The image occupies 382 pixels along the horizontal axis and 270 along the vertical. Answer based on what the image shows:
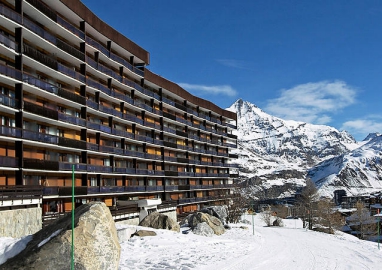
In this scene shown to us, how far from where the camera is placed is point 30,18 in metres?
35.9

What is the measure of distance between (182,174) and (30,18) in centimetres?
4025

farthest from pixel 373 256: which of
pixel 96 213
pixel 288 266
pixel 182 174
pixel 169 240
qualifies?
pixel 182 174

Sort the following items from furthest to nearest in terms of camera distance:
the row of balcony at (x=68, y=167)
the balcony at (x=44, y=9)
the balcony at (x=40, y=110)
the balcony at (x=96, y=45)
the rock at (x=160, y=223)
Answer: the balcony at (x=96, y=45) < the balcony at (x=44, y=9) < the rock at (x=160, y=223) < the balcony at (x=40, y=110) < the row of balcony at (x=68, y=167)

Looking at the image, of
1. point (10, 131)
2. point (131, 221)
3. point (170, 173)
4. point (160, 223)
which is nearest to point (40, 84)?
point (10, 131)

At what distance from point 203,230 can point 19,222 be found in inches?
659

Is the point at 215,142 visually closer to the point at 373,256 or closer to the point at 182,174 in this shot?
the point at 182,174

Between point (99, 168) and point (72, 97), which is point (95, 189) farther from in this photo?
point (72, 97)

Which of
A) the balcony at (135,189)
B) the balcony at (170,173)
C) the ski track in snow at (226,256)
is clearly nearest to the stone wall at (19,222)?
the ski track in snow at (226,256)

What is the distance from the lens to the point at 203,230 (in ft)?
120

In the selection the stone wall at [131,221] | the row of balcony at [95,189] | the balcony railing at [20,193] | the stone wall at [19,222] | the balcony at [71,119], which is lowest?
the stone wall at [131,221]

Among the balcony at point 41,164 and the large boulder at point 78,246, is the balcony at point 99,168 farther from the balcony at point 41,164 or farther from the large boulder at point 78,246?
the large boulder at point 78,246

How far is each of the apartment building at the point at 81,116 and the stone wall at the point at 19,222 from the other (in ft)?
2.94

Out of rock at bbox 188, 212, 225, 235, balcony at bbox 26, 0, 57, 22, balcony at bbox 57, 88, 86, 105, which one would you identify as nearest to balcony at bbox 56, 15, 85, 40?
balcony at bbox 26, 0, 57, 22

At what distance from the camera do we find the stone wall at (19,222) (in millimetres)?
25156
